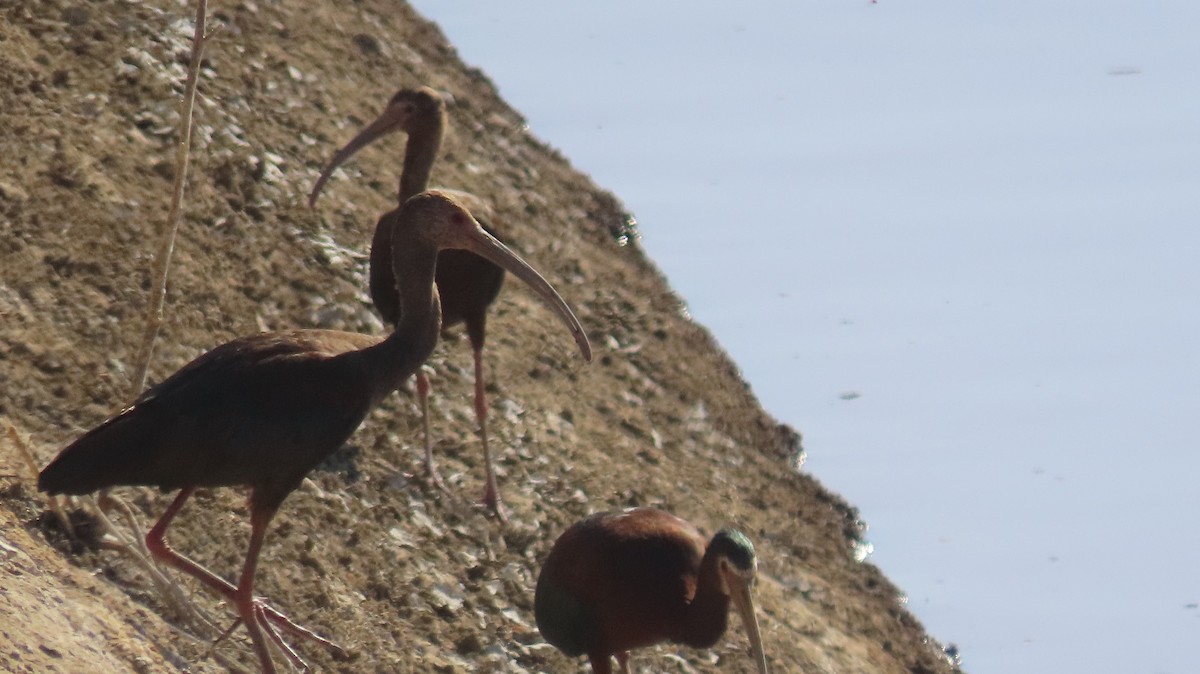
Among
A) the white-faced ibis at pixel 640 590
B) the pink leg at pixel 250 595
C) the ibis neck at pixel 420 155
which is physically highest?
the ibis neck at pixel 420 155

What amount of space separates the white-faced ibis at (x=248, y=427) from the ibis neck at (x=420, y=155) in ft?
12.0

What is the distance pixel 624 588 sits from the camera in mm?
8508

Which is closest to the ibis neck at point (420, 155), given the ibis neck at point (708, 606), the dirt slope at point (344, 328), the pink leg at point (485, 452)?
the dirt slope at point (344, 328)

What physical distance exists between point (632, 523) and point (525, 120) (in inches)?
373

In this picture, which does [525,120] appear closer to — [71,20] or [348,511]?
[71,20]

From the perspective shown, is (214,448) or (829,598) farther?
(829,598)

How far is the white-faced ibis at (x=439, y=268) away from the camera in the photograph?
10414 mm

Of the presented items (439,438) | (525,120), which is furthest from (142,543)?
(525,120)

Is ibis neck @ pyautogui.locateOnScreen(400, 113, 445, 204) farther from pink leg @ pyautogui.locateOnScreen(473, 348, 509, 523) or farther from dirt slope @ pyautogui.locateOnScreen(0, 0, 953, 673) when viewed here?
pink leg @ pyautogui.locateOnScreen(473, 348, 509, 523)

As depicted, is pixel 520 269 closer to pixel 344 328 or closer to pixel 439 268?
pixel 439 268

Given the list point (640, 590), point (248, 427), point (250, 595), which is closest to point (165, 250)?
point (248, 427)

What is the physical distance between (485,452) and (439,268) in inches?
47.6

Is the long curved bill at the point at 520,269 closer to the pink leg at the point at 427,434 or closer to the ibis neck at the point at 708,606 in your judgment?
the ibis neck at the point at 708,606

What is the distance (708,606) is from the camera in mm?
8445
